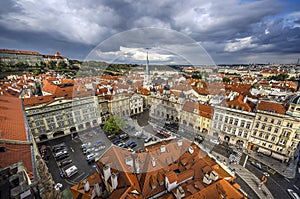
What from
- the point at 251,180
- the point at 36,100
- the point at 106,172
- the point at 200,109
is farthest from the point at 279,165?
the point at 36,100

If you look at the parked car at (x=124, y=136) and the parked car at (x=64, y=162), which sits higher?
the parked car at (x=124, y=136)

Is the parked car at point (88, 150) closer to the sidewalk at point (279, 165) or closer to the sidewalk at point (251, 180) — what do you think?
the sidewalk at point (251, 180)

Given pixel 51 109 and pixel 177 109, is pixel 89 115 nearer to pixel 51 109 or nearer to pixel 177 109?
pixel 51 109

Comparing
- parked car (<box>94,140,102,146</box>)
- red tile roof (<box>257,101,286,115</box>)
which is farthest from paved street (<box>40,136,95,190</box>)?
red tile roof (<box>257,101,286,115</box>)

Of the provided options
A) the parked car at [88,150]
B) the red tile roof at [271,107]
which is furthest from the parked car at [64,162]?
the red tile roof at [271,107]

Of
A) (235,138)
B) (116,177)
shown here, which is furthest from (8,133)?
(235,138)
